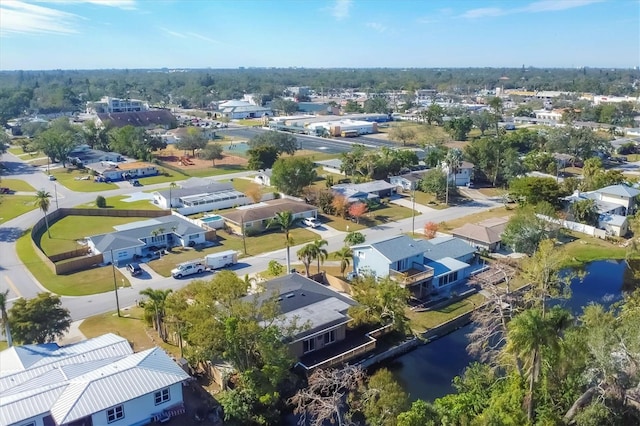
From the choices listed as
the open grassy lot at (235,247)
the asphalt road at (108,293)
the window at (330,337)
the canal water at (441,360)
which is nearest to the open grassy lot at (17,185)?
the asphalt road at (108,293)

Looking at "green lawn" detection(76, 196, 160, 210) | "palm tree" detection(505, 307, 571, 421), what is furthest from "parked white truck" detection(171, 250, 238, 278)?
"palm tree" detection(505, 307, 571, 421)

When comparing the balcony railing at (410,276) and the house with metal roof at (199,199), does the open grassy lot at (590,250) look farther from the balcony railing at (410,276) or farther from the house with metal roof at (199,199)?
the house with metal roof at (199,199)

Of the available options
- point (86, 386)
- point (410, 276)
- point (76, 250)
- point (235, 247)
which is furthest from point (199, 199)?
point (86, 386)

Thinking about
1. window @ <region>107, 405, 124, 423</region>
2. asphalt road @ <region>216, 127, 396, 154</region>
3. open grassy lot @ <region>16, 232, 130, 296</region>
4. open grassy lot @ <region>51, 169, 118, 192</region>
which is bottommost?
open grassy lot @ <region>16, 232, 130, 296</region>

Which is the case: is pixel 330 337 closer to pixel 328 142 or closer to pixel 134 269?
pixel 134 269

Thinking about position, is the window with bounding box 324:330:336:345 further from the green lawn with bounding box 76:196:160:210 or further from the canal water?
the green lawn with bounding box 76:196:160:210

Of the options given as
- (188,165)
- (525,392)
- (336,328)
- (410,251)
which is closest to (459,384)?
(525,392)
